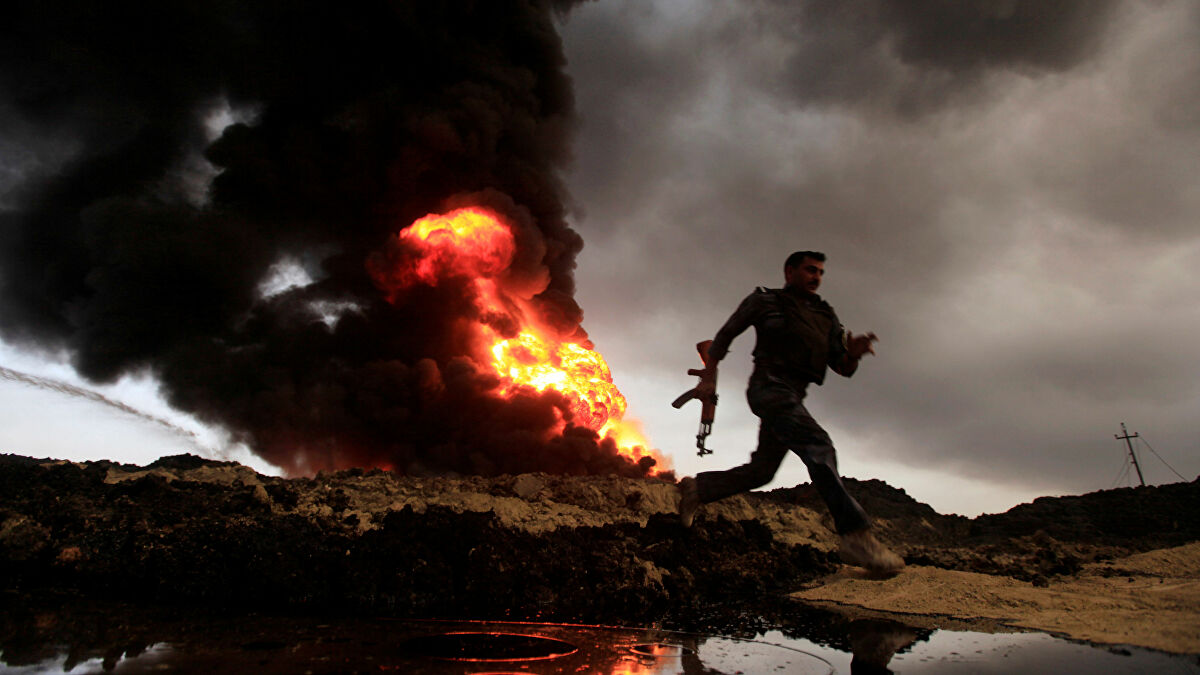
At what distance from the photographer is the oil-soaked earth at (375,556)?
4.59 metres

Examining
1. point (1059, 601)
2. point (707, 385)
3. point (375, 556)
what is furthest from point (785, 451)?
point (375, 556)

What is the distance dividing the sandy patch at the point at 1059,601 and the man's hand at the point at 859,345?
5.06 ft

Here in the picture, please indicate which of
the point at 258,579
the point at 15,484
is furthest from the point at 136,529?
the point at 15,484

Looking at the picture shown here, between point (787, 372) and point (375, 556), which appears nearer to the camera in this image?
point (787, 372)

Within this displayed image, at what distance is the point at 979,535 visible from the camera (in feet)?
56.9

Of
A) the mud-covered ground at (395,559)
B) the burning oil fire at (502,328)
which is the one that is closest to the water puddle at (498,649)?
the mud-covered ground at (395,559)

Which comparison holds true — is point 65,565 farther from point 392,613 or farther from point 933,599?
point 933,599

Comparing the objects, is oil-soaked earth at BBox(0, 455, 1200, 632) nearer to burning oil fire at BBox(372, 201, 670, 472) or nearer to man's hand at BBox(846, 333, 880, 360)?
man's hand at BBox(846, 333, 880, 360)

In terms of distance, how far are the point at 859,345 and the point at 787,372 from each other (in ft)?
2.12

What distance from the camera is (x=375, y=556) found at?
511 cm

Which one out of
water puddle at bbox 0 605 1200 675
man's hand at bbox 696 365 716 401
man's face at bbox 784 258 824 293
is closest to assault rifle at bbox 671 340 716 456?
man's hand at bbox 696 365 716 401

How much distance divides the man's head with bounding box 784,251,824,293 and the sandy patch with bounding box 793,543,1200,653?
2068 millimetres

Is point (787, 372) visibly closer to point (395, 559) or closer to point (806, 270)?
point (806, 270)

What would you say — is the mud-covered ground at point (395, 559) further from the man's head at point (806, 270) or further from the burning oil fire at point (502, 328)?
the burning oil fire at point (502, 328)
